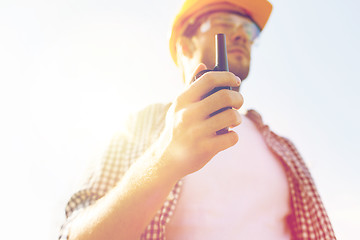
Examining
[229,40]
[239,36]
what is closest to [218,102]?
[229,40]

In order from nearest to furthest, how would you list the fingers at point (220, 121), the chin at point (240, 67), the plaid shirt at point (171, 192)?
the fingers at point (220, 121)
the plaid shirt at point (171, 192)
the chin at point (240, 67)

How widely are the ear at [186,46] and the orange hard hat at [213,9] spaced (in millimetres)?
93

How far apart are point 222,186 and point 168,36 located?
73.6 inches

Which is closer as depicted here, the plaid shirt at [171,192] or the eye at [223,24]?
the plaid shirt at [171,192]

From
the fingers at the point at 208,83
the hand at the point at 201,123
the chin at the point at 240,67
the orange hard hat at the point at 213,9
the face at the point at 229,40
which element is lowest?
the hand at the point at 201,123

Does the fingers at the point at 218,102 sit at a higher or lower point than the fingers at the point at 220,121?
higher

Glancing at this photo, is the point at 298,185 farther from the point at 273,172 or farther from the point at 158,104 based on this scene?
the point at 158,104

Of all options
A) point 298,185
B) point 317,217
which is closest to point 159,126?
point 298,185

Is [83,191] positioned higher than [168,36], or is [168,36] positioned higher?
[168,36]

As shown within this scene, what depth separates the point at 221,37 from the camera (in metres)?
1.14

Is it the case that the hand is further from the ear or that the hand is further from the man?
the ear

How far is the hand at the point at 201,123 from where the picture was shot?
0.91 metres

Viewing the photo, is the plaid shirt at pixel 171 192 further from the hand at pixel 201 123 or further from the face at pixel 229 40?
the hand at pixel 201 123

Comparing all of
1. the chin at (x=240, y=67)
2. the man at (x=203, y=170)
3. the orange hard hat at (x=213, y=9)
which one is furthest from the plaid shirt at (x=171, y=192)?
the orange hard hat at (x=213, y=9)
